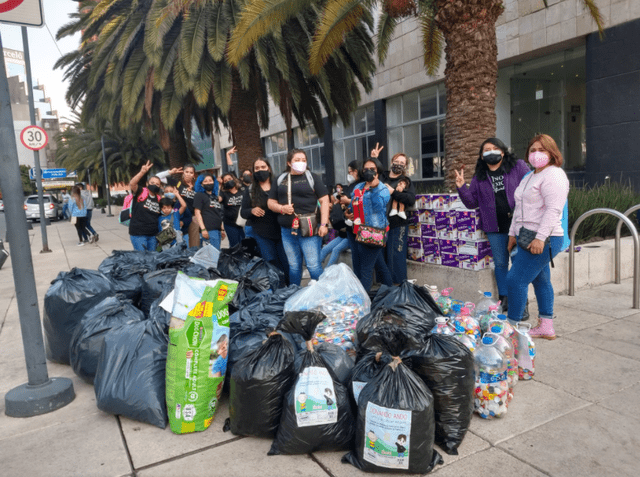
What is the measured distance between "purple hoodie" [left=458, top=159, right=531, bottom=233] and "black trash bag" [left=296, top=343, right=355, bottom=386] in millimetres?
2232

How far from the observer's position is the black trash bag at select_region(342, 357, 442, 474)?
7.68 feet

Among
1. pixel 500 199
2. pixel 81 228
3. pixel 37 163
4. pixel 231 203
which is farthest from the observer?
pixel 81 228

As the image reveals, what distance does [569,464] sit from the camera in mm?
2434

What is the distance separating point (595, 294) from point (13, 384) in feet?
19.5

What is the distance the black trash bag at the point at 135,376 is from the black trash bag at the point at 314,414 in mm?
856

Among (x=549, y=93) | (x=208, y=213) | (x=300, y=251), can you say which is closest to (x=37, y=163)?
(x=208, y=213)

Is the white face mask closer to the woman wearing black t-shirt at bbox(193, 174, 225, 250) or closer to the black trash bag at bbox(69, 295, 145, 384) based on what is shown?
the black trash bag at bbox(69, 295, 145, 384)

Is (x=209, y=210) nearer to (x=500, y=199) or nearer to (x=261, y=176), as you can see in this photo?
(x=261, y=176)

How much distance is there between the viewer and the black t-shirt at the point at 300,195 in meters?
4.93

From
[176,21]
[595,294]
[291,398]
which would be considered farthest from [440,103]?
[291,398]

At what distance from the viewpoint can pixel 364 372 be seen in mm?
2748

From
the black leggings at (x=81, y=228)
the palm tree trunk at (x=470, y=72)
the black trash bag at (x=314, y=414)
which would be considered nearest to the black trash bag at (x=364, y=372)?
the black trash bag at (x=314, y=414)

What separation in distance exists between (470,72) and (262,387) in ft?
15.3

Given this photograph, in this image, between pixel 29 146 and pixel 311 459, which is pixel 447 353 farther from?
pixel 29 146
